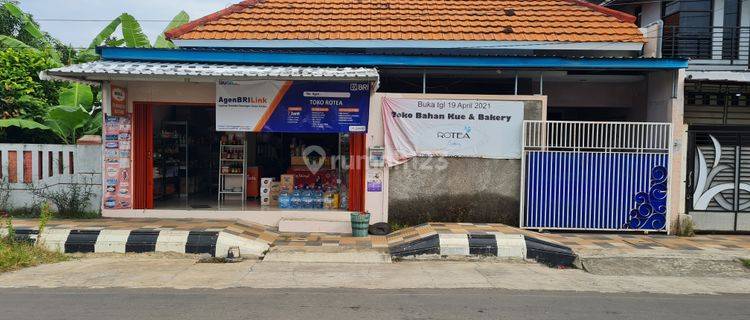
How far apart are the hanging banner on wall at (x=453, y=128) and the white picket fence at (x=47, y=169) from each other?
21.2 feet

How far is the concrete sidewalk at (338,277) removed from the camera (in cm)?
754

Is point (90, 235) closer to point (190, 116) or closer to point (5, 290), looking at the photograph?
point (5, 290)

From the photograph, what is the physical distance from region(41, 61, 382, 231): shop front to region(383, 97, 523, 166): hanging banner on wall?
0.74 metres

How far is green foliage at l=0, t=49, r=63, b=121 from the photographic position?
1414 centimetres

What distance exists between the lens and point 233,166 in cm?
1345

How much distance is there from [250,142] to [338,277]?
6642 mm

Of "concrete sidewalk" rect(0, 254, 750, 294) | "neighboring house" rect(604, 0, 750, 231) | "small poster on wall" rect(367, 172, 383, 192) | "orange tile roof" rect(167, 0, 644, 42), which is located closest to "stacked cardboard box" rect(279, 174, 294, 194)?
"small poster on wall" rect(367, 172, 383, 192)

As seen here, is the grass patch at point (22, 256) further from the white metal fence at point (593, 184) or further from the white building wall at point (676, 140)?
the white building wall at point (676, 140)

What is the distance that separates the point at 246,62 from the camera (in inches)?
474

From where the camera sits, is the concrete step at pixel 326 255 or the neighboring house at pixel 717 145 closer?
the concrete step at pixel 326 255

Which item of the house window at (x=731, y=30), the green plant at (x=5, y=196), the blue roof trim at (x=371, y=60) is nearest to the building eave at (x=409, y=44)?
the blue roof trim at (x=371, y=60)

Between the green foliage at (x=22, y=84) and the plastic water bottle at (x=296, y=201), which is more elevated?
the green foliage at (x=22, y=84)

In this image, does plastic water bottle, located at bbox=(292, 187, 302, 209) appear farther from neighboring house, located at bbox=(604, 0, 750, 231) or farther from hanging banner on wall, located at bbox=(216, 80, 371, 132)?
neighboring house, located at bbox=(604, 0, 750, 231)

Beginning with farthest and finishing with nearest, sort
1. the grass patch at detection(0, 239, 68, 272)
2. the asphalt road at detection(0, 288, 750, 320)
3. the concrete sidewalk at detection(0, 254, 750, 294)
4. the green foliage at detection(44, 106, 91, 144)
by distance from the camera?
the green foliage at detection(44, 106, 91, 144), the grass patch at detection(0, 239, 68, 272), the concrete sidewalk at detection(0, 254, 750, 294), the asphalt road at detection(0, 288, 750, 320)
